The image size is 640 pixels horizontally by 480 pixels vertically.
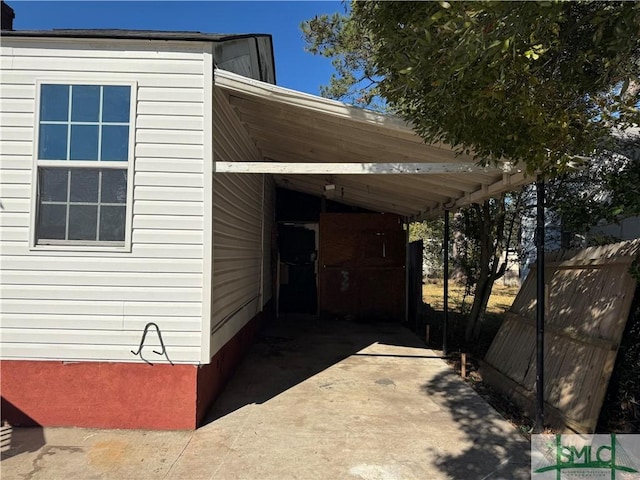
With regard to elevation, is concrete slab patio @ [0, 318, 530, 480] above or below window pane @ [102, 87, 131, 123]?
below

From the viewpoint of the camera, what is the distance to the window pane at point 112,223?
4.01 meters

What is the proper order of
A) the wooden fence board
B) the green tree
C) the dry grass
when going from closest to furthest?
1. the green tree
2. the wooden fence board
3. the dry grass

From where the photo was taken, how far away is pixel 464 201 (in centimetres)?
602

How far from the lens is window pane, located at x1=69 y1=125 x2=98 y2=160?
3971mm

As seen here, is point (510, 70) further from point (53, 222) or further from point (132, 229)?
point (53, 222)

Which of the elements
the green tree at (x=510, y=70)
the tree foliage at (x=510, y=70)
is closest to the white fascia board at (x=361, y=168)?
the green tree at (x=510, y=70)

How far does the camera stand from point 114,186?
402 centimetres

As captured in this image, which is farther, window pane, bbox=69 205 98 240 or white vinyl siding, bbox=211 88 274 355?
white vinyl siding, bbox=211 88 274 355

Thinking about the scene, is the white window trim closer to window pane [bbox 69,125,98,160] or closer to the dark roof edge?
window pane [bbox 69,125,98,160]

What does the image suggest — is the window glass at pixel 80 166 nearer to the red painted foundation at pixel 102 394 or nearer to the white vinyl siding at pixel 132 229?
the white vinyl siding at pixel 132 229

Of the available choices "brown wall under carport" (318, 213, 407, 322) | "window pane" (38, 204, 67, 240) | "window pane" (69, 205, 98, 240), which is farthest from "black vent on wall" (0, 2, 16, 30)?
"brown wall under carport" (318, 213, 407, 322)

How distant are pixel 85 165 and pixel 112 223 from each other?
1.88 ft

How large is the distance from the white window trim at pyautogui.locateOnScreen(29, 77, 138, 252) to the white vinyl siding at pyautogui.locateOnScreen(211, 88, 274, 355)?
0.75 metres

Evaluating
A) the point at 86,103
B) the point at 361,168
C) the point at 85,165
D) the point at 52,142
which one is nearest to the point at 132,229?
the point at 85,165
